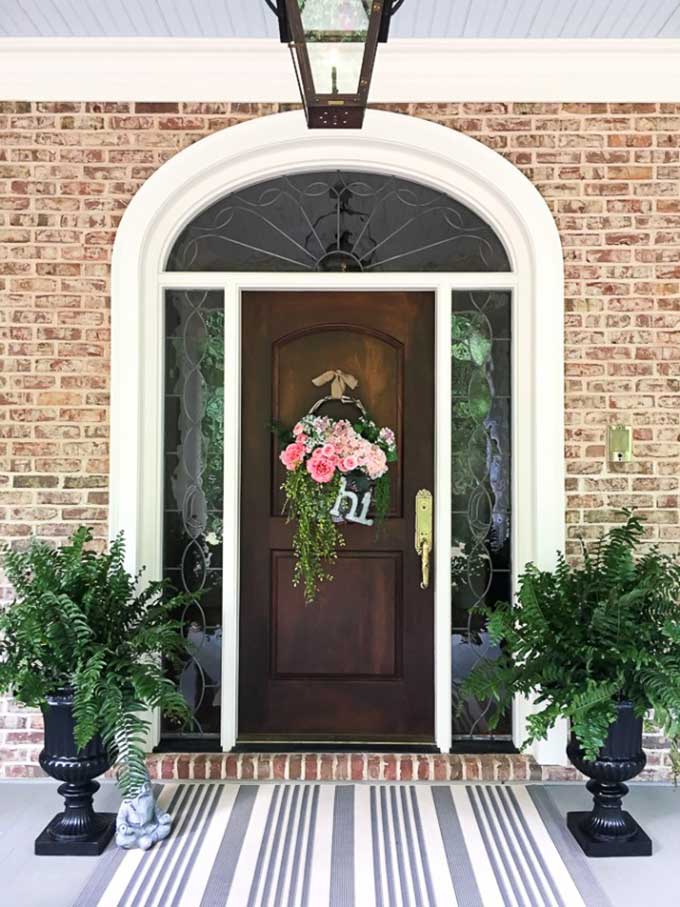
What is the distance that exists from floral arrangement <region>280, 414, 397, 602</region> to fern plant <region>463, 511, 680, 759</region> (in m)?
0.82

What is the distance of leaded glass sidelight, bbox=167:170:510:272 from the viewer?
3.49m

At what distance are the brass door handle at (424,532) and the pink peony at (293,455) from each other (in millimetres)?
575

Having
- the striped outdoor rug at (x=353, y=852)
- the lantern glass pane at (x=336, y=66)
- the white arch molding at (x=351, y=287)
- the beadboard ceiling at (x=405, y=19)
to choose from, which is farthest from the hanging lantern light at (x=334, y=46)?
the striped outdoor rug at (x=353, y=852)

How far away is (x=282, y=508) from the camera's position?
353cm

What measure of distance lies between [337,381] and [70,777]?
193 centimetres

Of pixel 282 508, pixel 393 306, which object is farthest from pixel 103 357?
pixel 393 306

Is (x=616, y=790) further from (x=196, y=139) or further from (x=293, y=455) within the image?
(x=196, y=139)

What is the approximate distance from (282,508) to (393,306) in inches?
41.9

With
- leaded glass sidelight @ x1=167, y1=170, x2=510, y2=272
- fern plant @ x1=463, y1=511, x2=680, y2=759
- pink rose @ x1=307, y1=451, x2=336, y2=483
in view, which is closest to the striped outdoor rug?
fern plant @ x1=463, y1=511, x2=680, y2=759

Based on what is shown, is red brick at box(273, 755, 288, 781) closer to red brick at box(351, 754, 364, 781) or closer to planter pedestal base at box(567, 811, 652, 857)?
red brick at box(351, 754, 364, 781)

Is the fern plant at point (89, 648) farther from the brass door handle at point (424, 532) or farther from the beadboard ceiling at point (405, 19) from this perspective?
the beadboard ceiling at point (405, 19)

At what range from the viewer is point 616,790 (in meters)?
2.71

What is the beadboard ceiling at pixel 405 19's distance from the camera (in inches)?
117

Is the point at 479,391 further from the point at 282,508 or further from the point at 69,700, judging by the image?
the point at 69,700
